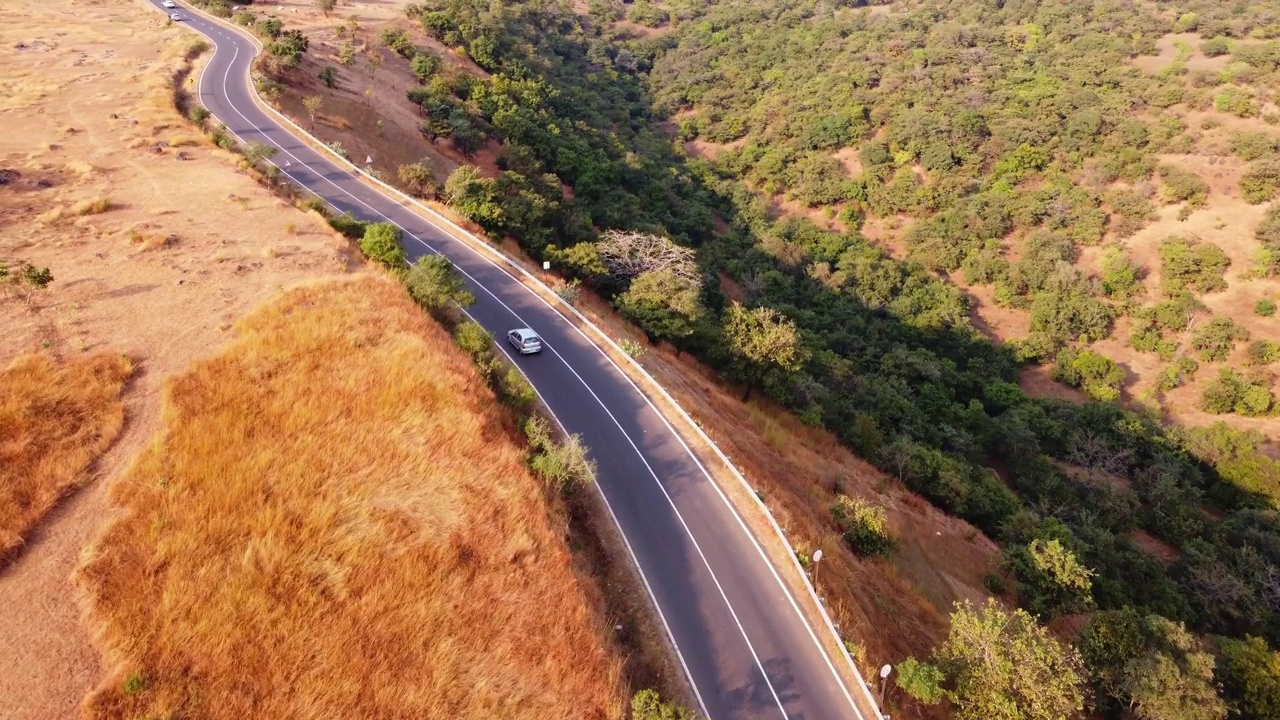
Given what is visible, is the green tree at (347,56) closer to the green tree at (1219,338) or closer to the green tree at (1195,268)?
the green tree at (1195,268)

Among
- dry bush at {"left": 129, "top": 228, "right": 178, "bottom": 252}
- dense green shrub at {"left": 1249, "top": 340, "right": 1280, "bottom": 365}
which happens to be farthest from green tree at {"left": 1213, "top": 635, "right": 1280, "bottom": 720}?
dry bush at {"left": 129, "top": 228, "right": 178, "bottom": 252}

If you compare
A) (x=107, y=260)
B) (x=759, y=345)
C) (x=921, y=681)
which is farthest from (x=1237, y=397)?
(x=107, y=260)

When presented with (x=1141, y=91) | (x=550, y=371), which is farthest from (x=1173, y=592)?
(x=1141, y=91)

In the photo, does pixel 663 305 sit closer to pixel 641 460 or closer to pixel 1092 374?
pixel 641 460

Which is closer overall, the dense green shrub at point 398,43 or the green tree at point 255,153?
the green tree at point 255,153

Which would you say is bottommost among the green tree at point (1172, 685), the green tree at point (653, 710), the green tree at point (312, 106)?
the green tree at point (312, 106)

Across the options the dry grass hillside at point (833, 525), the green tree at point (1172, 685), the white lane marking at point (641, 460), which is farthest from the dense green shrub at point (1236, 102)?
the white lane marking at point (641, 460)

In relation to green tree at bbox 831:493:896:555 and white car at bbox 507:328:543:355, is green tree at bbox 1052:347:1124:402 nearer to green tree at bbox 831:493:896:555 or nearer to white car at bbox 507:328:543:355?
green tree at bbox 831:493:896:555
